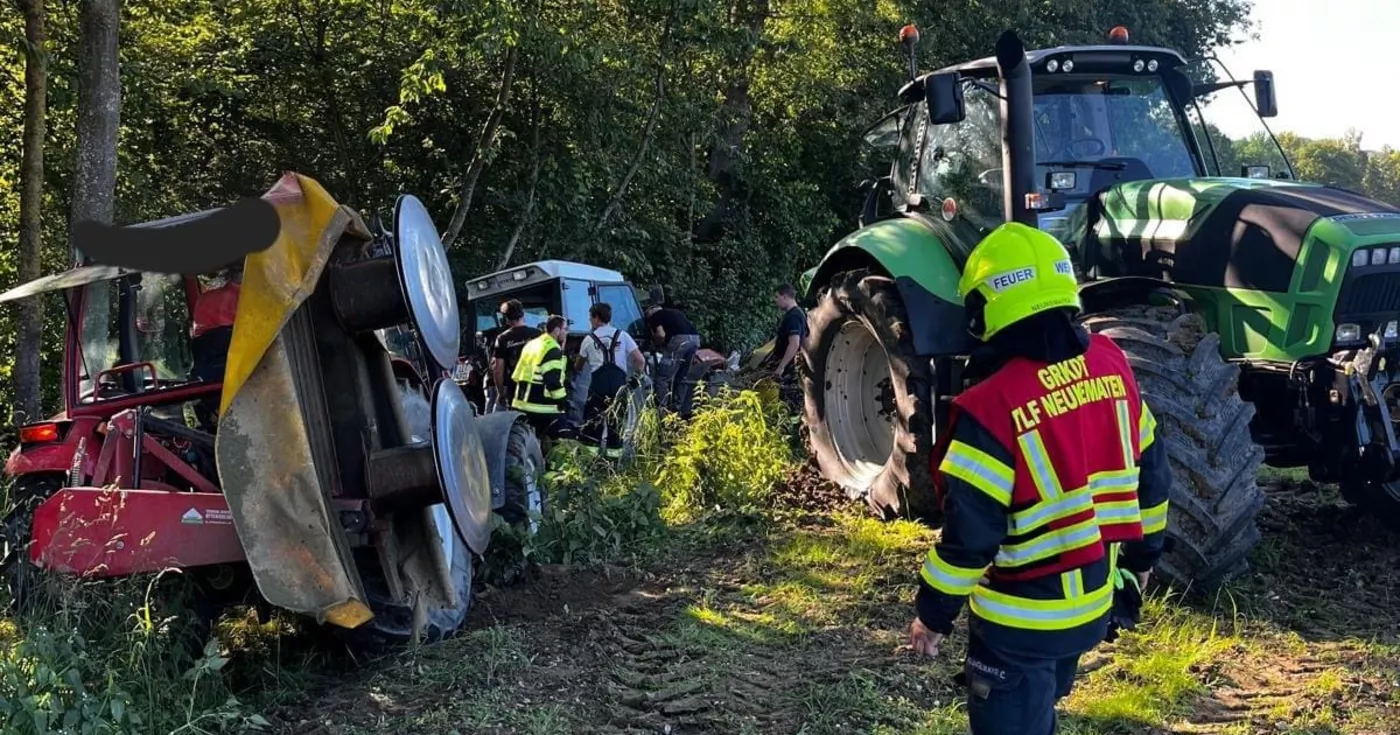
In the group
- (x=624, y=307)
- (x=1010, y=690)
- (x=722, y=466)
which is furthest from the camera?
(x=624, y=307)

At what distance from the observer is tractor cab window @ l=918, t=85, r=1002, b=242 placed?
6004mm

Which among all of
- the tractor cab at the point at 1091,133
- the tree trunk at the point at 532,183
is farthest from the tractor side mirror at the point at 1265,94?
the tree trunk at the point at 532,183

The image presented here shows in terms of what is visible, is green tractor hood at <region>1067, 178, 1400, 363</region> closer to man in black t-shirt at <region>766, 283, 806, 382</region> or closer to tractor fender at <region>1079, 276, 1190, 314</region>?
tractor fender at <region>1079, 276, 1190, 314</region>

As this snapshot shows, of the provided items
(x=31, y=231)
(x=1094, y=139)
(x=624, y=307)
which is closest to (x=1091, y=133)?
(x=1094, y=139)

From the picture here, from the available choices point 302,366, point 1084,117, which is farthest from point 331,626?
point 1084,117

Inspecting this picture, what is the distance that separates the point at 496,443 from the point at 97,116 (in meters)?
4.26

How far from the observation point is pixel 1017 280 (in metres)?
2.69

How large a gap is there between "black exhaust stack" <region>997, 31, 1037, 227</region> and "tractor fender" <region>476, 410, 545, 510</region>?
9.56 feet

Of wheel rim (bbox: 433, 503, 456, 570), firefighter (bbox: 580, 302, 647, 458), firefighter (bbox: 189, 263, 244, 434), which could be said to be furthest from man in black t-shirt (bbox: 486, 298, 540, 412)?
firefighter (bbox: 189, 263, 244, 434)

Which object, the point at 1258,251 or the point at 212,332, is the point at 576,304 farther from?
the point at 1258,251

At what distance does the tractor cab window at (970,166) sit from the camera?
236 inches

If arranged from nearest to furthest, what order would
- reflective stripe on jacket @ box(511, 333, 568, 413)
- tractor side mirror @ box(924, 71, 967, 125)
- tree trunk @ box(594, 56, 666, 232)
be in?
1. tractor side mirror @ box(924, 71, 967, 125)
2. reflective stripe on jacket @ box(511, 333, 568, 413)
3. tree trunk @ box(594, 56, 666, 232)

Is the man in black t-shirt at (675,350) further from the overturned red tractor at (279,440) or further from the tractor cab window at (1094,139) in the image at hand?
the overturned red tractor at (279,440)

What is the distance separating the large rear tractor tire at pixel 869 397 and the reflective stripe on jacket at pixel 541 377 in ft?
7.71
